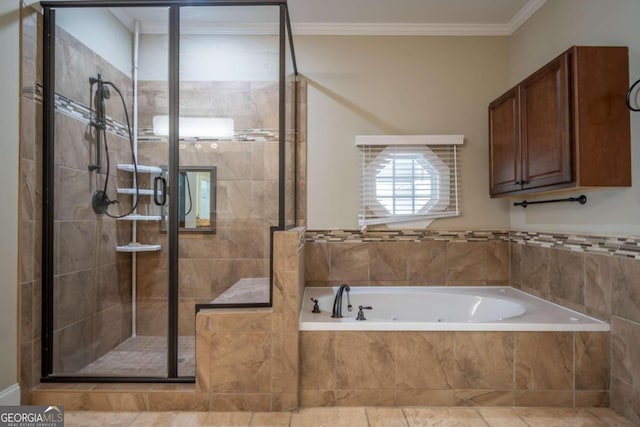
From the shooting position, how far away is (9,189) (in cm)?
195

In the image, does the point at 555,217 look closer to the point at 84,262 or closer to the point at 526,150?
the point at 526,150

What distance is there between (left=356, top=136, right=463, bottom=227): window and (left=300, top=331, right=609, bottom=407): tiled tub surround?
122 centimetres

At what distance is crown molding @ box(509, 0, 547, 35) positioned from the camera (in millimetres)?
2773

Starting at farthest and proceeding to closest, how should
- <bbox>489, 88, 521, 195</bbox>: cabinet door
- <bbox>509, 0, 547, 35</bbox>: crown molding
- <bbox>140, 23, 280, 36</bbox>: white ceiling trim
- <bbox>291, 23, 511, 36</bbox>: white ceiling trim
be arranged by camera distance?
<bbox>291, 23, 511, 36</bbox>: white ceiling trim, <bbox>509, 0, 547, 35</bbox>: crown molding, <bbox>489, 88, 521, 195</bbox>: cabinet door, <bbox>140, 23, 280, 36</bbox>: white ceiling trim

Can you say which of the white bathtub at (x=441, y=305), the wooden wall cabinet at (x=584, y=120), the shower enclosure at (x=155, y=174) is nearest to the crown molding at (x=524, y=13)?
the wooden wall cabinet at (x=584, y=120)

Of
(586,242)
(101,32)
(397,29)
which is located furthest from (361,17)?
(586,242)

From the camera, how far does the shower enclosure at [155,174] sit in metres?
2.24

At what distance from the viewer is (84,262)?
2396mm

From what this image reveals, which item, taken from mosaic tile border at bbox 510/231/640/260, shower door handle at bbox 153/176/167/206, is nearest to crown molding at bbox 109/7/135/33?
shower door handle at bbox 153/176/167/206

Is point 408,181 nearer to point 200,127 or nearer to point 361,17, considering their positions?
point 361,17

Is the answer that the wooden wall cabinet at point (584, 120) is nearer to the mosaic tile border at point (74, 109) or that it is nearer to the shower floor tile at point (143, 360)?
the shower floor tile at point (143, 360)

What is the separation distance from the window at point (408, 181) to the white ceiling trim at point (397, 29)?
1.00 metres

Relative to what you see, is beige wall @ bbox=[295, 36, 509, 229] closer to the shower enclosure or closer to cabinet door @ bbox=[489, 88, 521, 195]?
cabinet door @ bbox=[489, 88, 521, 195]
